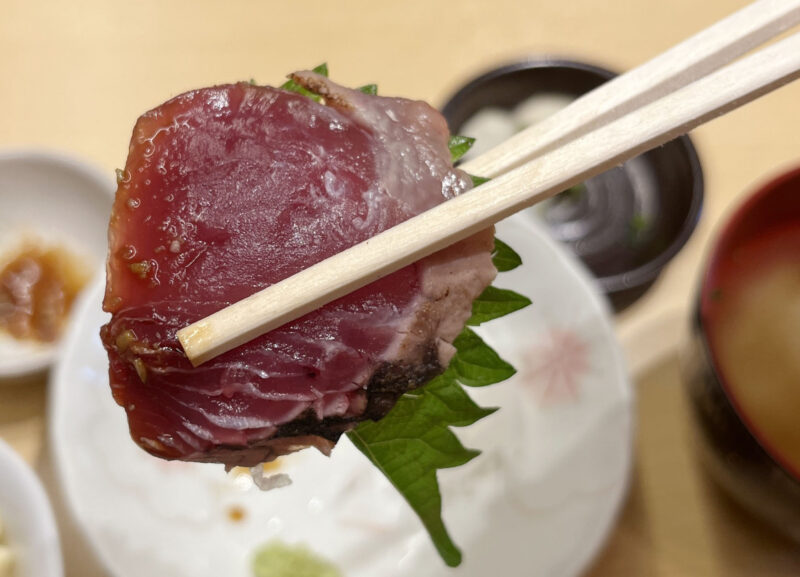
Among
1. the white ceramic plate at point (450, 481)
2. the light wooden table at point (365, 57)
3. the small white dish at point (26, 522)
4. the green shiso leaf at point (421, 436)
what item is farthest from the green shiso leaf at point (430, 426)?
the light wooden table at point (365, 57)

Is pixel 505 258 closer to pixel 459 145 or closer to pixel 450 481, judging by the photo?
pixel 459 145

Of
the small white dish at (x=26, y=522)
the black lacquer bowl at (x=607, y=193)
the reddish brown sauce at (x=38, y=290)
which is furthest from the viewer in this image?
the black lacquer bowl at (x=607, y=193)

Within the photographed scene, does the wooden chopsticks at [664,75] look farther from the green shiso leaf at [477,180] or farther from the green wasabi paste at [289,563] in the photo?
the green wasabi paste at [289,563]

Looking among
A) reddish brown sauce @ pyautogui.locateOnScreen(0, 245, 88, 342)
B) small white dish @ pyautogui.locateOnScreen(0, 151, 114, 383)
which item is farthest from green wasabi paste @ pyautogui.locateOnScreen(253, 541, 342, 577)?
small white dish @ pyautogui.locateOnScreen(0, 151, 114, 383)

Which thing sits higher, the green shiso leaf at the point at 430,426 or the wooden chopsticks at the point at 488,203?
the wooden chopsticks at the point at 488,203

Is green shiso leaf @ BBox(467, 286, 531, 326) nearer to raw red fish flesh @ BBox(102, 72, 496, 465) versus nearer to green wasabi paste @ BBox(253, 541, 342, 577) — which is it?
raw red fish flesh @ BBox(102, 72, 496, 465)

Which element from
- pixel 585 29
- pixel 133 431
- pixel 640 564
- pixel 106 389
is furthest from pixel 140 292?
pixel 585 29
